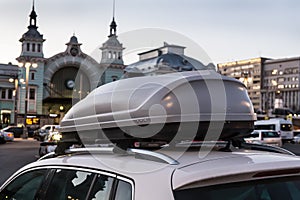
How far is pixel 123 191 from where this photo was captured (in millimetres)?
2523

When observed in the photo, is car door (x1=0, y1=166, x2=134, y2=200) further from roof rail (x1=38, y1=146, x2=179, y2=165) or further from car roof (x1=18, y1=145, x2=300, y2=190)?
roof rail (x1=38, y1=146, x2=179, y2=165)

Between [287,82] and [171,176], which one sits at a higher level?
[287,82]

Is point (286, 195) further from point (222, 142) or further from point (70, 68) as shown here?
point (70, 68)

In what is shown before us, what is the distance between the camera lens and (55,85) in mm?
92500

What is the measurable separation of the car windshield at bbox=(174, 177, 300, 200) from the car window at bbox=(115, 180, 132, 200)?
0.97 ft

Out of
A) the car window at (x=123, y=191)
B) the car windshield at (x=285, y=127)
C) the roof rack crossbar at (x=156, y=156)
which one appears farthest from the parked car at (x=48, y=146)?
the car windshield at (x=285, y=127)

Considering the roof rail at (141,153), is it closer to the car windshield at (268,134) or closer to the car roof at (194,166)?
the car roof at (194,166)

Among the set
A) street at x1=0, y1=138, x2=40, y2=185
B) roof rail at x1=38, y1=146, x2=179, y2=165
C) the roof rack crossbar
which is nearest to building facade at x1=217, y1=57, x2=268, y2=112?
street at x1=0, y1=138, x2=40, y2=185

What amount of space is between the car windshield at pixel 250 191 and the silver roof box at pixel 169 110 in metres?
0.78

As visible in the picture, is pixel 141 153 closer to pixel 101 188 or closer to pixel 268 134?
pixel 101 188

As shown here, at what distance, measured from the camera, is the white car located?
93.4 inches

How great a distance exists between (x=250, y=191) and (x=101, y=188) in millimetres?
875

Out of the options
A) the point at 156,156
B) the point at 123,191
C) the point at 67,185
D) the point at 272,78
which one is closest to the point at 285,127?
the point at 67,185

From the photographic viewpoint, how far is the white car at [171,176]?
2.37 metres
